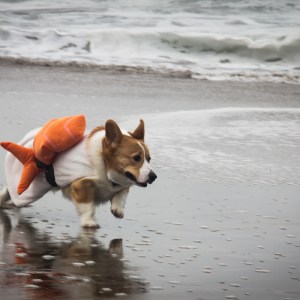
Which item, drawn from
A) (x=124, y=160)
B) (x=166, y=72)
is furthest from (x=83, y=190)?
(x=166, y=72)

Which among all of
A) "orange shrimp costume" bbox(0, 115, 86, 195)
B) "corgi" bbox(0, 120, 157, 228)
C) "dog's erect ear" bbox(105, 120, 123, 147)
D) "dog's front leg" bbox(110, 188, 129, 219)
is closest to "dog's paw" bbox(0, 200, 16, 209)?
"orange shrimp costume" bbox(0, 115, 86, 195)

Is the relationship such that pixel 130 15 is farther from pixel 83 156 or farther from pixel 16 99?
pixel 83 156

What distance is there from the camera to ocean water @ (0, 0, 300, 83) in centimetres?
1512

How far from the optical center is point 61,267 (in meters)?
5.01

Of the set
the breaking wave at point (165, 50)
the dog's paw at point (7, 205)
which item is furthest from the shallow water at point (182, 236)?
the breaking wave at point (165, 50)

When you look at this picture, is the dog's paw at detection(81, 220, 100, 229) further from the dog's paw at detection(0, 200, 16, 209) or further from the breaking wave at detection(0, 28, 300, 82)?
the breaking wave at detection(0, 28, 300, 82)

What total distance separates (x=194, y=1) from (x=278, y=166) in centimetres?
1449

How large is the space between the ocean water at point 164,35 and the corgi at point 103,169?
783 centimetres

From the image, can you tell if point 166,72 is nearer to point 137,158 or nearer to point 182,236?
point 137,158

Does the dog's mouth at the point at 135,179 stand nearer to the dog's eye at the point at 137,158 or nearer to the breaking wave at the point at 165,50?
the dog's eye at the point at 137,158

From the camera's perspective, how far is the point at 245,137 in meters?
9.12

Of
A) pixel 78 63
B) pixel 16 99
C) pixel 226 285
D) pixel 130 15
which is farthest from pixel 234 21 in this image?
pixel 226 285

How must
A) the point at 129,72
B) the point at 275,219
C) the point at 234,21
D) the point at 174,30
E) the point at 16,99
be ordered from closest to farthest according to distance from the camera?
the point at 275,219
the point at 16,99
the point at 129,72
the point at 174,30
the point at 234,21

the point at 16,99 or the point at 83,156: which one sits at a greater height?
the point at 83,156
